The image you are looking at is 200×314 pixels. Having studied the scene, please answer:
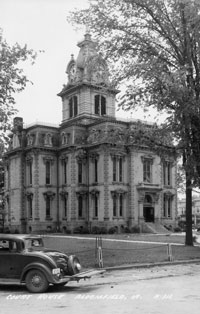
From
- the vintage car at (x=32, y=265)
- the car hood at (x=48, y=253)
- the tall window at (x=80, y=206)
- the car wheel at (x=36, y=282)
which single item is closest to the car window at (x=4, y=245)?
the vintage car at (x=32, y=265)

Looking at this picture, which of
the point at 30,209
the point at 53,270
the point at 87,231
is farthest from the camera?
the point at 30,209

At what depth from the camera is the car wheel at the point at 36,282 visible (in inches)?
526

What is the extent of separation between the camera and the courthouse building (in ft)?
186

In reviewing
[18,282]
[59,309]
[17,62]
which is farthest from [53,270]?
[17,62]

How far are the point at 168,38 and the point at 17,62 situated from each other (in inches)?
353

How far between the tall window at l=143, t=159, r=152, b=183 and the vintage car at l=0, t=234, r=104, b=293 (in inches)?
1773

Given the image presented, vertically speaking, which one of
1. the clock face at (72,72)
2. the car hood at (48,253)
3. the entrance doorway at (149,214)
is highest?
the clock face at (72,72)

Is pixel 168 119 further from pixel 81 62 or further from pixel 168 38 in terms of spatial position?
pixel 81 62

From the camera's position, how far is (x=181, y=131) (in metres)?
25.1

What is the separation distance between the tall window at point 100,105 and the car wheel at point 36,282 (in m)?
49.7

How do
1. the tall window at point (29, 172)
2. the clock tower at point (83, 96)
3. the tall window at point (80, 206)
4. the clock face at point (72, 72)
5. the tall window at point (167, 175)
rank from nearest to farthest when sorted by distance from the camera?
the tall window at point (80, 206)
the tall window at point (29, 172)
the tall window at point (167, 175)
the clock tower at point (83, 96)
the clock face at point (72, 72)

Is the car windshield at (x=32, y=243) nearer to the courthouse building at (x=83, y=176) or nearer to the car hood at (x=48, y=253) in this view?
the car hood at (x=48, y=253)

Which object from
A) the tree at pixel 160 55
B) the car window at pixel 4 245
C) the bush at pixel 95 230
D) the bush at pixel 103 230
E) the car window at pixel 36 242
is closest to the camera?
the car window at pixel 4 245

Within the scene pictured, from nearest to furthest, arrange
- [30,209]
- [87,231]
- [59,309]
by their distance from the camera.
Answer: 1. [59,309]
2. [87,231]
3. [30,209]
